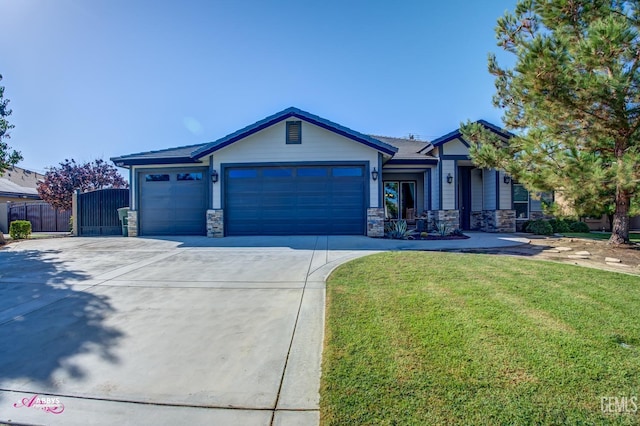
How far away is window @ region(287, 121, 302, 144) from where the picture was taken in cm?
1169

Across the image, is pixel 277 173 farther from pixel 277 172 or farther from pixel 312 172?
pixel 312 172

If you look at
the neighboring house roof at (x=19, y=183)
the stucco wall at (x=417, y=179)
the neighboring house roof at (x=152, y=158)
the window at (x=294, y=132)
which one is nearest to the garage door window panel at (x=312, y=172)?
the window at (x=294, y=132)

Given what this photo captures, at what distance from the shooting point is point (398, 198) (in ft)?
48.5

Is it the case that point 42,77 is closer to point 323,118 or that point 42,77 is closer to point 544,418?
point 323,118

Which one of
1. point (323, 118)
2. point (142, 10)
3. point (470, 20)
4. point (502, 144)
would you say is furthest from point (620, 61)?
point (142, 10)

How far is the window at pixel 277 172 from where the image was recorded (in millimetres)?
11711

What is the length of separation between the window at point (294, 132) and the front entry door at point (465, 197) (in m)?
8.25

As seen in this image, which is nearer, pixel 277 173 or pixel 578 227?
pixel 277 173

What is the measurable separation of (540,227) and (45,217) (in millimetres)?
27879

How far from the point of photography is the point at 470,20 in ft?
30.7

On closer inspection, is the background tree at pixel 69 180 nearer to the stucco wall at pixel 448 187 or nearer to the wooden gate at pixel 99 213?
the wooden gate at pixel 99 213

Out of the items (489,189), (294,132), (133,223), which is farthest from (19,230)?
(489,189)

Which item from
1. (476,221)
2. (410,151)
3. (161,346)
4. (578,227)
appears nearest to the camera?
(161,346)

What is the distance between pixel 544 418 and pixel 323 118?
10.8 m
